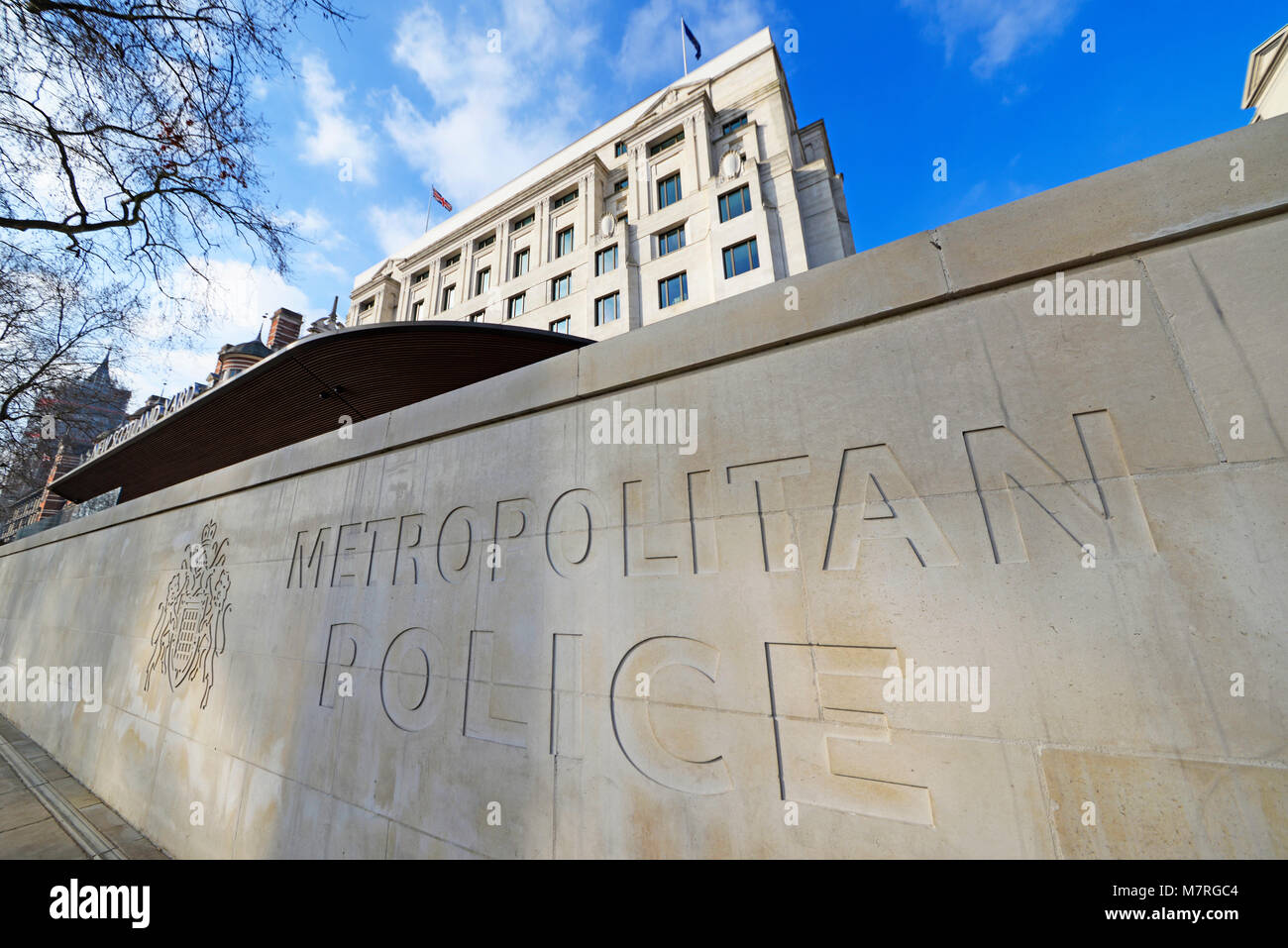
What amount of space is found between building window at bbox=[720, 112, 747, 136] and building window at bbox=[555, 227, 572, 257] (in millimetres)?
9408

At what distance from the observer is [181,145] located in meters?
7.15

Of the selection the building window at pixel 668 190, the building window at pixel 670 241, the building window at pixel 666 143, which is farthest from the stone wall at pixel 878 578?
the building window at pixel 666 143

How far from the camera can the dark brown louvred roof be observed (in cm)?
854

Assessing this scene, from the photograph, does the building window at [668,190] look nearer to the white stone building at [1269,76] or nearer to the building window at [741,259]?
the building window at [741,259]

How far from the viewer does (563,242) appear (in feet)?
82.8

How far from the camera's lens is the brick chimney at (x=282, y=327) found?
4041 centimetres

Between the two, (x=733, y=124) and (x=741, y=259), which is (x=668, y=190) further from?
(x=741, y=259)

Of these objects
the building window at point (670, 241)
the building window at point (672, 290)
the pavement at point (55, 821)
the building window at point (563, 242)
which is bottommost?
the pavement at point (55, 821)

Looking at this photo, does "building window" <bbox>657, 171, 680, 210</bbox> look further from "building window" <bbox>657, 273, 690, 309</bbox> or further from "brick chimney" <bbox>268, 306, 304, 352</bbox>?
"brick chimney" <bbox>268, 306, 304, 352</bbox>

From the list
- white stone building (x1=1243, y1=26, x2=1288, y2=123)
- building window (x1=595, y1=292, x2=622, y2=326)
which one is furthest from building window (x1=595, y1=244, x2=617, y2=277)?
white stone building (x1=1243, y1=26, x2=1288, y2=123)

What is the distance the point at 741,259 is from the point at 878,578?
19508 mm

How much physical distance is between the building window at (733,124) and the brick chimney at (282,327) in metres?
40.1

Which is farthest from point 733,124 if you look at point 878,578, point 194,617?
point 194,617
